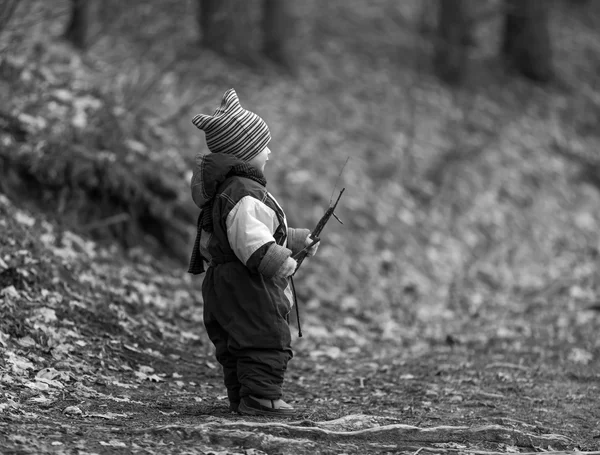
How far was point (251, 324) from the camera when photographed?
4.44 metres

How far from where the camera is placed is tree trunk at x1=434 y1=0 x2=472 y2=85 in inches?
615

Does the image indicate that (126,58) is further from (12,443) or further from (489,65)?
(489,65)

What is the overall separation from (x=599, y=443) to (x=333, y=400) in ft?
5.46

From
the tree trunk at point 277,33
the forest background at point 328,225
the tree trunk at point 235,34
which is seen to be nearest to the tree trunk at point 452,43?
the forest background at point 328,225

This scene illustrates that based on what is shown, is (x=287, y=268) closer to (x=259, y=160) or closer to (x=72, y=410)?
(x=259, y=160)

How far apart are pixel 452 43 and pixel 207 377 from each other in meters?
11.7

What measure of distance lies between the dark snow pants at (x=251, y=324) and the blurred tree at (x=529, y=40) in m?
14.0

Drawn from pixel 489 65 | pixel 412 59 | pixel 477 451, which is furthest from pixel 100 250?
pixel 489 65

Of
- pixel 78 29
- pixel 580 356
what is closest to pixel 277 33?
pixel 78 29

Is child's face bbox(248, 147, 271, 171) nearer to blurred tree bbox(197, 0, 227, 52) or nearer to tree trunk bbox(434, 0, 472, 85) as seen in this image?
blurred tree bbox(197, 0, 227, 52)

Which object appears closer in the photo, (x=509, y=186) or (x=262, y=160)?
(x=262, y=160)

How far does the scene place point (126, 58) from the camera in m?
10.4

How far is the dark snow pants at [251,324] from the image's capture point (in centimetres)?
444

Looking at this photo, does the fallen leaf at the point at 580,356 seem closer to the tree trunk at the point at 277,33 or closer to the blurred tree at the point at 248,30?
the blurred tree at the point at 248,30
